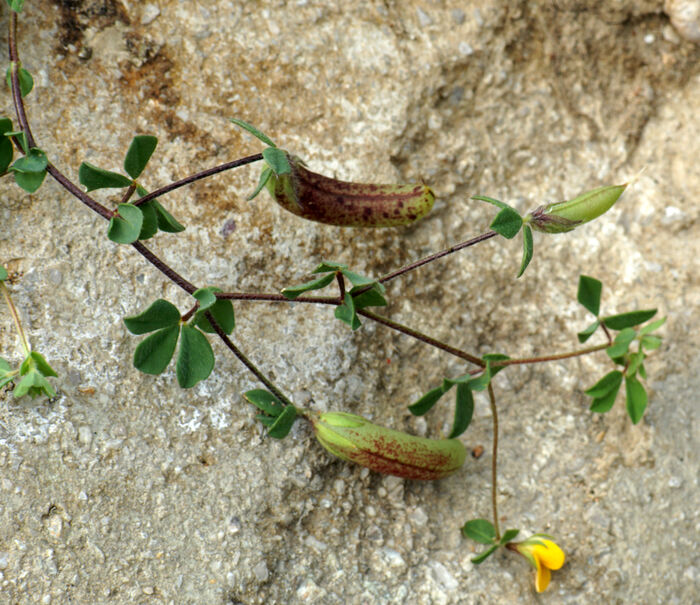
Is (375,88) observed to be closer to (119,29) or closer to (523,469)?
(119,29)

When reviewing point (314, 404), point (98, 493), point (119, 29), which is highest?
point (119, 29)

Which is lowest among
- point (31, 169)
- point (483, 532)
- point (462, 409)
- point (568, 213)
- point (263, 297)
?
point (483, 532)

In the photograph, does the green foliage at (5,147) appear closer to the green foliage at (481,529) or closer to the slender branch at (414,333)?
the slender branch at (414,333)

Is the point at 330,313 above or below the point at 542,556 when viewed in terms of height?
above

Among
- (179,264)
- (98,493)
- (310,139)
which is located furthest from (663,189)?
(98,493)

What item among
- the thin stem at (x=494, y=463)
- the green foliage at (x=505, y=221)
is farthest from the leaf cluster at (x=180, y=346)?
the thin stem at (x=494, y=463)

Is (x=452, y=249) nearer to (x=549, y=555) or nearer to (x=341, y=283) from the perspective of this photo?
(x=341, y=283)

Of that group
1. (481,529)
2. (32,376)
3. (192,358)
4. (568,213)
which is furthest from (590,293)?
(32,376)
